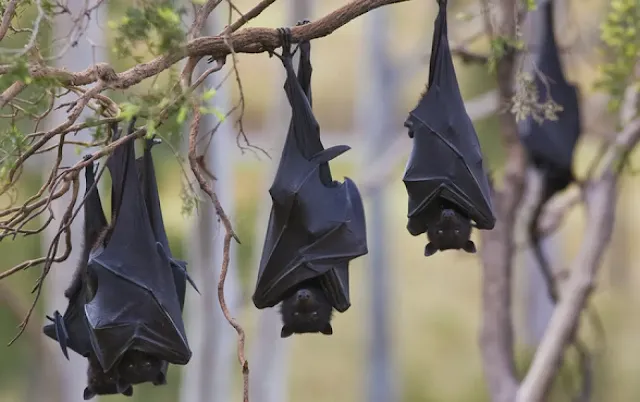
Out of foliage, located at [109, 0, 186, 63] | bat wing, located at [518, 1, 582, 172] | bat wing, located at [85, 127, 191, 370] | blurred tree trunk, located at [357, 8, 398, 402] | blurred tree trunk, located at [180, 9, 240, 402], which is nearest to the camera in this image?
foliage, located at [109, 0, 186, 63]

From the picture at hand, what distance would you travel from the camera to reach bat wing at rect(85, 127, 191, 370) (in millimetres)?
1808

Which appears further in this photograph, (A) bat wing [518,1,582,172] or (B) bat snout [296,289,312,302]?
(A) bat wing [518,1,582,172]

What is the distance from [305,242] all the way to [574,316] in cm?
149

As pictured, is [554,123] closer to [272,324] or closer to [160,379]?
[160,379]

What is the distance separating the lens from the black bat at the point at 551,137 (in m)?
3.48

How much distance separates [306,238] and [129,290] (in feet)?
1.22

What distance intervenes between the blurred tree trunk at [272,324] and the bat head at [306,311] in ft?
10.9

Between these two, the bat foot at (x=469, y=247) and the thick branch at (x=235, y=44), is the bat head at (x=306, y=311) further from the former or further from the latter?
the thick branch at (x=235, y=44)

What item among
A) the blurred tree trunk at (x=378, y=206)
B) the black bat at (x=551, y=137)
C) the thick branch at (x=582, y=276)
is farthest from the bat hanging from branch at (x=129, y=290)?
the blurred tree trunk at (x=378, y=206)

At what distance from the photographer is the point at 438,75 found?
201cm

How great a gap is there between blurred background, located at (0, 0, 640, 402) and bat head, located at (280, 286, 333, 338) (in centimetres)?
187

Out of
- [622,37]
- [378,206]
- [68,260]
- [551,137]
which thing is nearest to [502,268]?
[551,137]

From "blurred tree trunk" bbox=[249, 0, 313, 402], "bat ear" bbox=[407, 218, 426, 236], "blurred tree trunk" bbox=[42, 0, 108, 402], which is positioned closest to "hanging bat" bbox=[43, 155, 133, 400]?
"bat ear" bbox=[407, 218, 426, 236]

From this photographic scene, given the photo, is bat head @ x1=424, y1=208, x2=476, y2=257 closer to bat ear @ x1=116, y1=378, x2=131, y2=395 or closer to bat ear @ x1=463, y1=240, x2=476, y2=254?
bat ear @ x1=463, y1=240, x2=476, y2=254
